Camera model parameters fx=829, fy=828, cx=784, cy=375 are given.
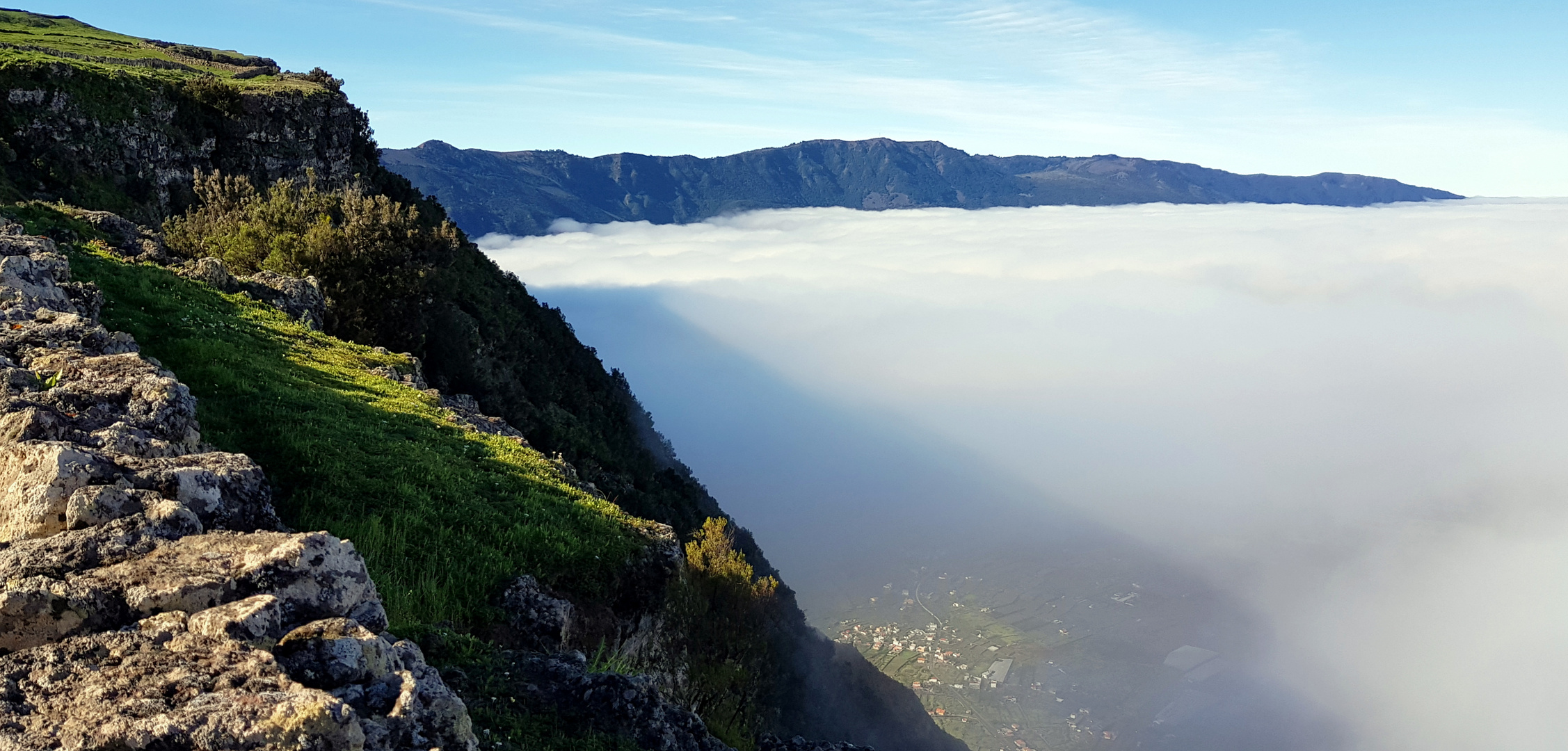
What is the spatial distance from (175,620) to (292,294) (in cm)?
2230

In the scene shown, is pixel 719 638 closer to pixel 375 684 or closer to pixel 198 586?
pixel 375 684

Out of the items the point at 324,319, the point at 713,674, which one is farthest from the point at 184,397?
the point at 324,319

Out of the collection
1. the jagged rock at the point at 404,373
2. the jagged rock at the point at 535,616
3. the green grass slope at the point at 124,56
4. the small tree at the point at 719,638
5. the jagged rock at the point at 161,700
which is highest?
the green grass slope at the point at 124,56

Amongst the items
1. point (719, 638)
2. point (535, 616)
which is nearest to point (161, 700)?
point (535, 616)

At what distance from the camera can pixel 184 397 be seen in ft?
31.9

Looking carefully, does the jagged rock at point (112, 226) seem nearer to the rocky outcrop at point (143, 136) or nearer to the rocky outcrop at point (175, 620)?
the rocky outcrop at point (143, 136)

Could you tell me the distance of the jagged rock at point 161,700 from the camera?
432 centimetres

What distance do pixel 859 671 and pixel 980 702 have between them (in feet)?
409

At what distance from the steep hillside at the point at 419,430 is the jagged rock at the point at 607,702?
0.09 feet

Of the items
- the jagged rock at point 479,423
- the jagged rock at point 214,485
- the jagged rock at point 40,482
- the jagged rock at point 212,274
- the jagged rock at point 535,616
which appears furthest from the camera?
the jagged rock at point 212,274

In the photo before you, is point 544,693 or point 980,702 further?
point 980,702

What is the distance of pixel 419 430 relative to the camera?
1595 centimetres

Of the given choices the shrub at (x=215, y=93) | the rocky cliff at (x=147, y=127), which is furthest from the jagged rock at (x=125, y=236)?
the shrub at (x=215, y=93)

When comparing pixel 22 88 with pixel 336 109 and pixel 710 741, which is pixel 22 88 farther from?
pixel 710 741
